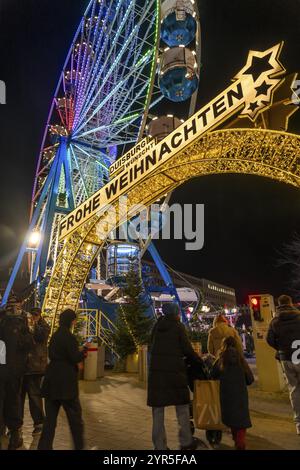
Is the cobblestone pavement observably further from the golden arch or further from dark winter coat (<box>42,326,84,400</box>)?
the golden arch

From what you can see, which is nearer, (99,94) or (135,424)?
(135,424)

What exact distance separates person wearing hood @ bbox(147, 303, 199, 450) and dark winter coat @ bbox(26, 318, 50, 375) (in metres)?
2.19

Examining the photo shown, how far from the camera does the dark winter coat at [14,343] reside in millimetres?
4559

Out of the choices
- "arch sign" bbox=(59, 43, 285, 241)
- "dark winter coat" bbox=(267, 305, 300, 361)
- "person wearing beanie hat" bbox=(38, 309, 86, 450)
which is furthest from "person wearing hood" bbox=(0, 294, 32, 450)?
"arch sign" bbox=(59, 43, 285, 241)

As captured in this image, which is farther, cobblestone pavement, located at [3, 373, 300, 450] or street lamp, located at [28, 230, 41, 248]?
street lamp, located at [28, 230, 41, 248]

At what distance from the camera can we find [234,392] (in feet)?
13.4

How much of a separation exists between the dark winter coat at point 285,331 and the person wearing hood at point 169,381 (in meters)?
1.45

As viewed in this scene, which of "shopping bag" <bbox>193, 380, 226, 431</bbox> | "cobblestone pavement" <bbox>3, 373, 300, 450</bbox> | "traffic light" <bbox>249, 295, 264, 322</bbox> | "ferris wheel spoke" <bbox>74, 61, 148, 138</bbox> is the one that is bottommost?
"cobblestone pavement" <bbox>3, 373, 300, 450</bbox>

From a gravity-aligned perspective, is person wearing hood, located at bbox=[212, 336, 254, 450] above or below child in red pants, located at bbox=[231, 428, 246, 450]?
above

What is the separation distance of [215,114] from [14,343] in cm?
568

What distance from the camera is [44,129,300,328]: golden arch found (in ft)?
25.7

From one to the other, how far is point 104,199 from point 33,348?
A: 5.36 meters

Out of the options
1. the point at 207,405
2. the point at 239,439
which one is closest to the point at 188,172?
the point at 207,405
